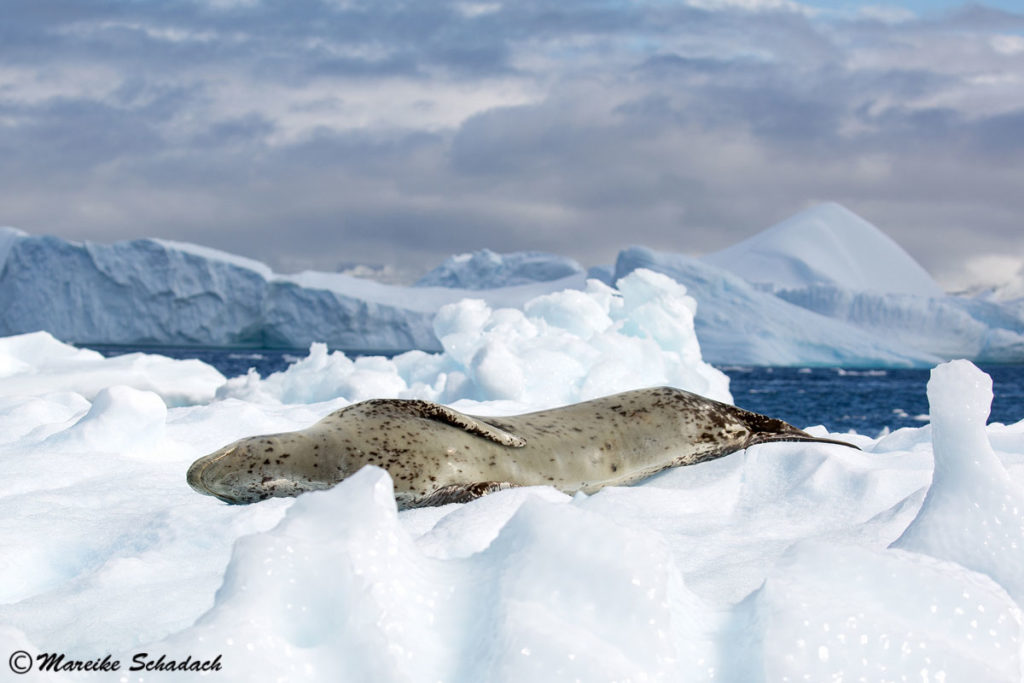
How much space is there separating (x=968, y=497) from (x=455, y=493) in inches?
61.3

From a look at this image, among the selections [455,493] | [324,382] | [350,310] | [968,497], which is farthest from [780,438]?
[350,310]

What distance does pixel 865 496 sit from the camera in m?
2.51

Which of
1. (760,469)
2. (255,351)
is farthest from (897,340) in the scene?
(760,469)

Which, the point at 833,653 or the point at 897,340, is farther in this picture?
the point at 897,340

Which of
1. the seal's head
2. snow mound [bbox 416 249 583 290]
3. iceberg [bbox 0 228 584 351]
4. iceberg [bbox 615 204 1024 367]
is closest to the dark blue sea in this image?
iceberg [bbox 615 204 1024 367]

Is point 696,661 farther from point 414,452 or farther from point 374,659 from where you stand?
point 414,452

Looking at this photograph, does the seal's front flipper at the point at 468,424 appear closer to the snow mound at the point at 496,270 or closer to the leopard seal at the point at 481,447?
the leopard seal at the point at 481,447

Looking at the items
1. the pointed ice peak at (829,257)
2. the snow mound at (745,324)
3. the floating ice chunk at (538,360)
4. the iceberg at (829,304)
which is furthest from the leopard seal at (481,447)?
the pointed ice peak at (829,257)

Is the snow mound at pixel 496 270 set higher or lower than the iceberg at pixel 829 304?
lower

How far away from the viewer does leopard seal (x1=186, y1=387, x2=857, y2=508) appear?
110 inches

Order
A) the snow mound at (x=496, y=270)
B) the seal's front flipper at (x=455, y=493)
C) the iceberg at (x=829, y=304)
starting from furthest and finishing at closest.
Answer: the snow mound at (x=496, y=270), the iceberg at (x=829, y=304), the seal's front flipper at (x=455, y=493)

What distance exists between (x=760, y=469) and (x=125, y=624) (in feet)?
6.66

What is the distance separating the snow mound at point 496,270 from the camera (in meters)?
58.9

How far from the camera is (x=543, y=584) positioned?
1475 mm
